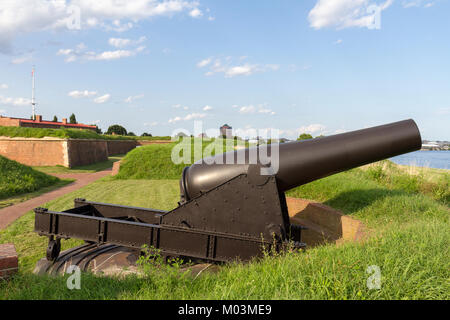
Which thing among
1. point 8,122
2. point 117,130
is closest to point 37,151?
point 8,122

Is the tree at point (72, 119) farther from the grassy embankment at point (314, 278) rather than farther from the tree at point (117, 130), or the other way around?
the grassy embankment at point (314, 278)

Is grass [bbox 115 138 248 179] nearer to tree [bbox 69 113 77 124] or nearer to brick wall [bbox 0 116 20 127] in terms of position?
brick wall [bbox 0 116 20 127]

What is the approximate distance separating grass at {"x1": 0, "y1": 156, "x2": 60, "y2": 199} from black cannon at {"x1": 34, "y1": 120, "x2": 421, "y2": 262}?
8.48 metres

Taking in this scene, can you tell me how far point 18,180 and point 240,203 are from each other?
11.4 m

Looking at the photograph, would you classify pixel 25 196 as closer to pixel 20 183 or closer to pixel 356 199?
pixel 20 183

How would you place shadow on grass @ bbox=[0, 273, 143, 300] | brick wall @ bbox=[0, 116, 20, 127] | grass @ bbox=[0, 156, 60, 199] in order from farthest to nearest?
brick wall @ bbox=[0, 116, 20, 127] < grass @ bbox=[0, 156, 60, 199] < shadow on grass @ bbox=[0, 273, 143, 300]

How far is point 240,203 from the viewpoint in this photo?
3377 mm

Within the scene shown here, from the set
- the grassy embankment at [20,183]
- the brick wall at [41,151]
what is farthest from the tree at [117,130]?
the grassy embankment at [20,183]

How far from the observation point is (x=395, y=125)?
150 inches

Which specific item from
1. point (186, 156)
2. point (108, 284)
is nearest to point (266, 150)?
point (108, 284)

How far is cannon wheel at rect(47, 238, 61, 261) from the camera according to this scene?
158 inches

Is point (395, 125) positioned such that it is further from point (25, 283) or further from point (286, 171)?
point (25, 283)

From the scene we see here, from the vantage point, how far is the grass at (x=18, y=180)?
10857 millimetres

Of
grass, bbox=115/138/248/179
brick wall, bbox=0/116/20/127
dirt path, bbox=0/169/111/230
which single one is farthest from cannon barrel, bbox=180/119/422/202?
brick wall, bbox=0/116/20/127
